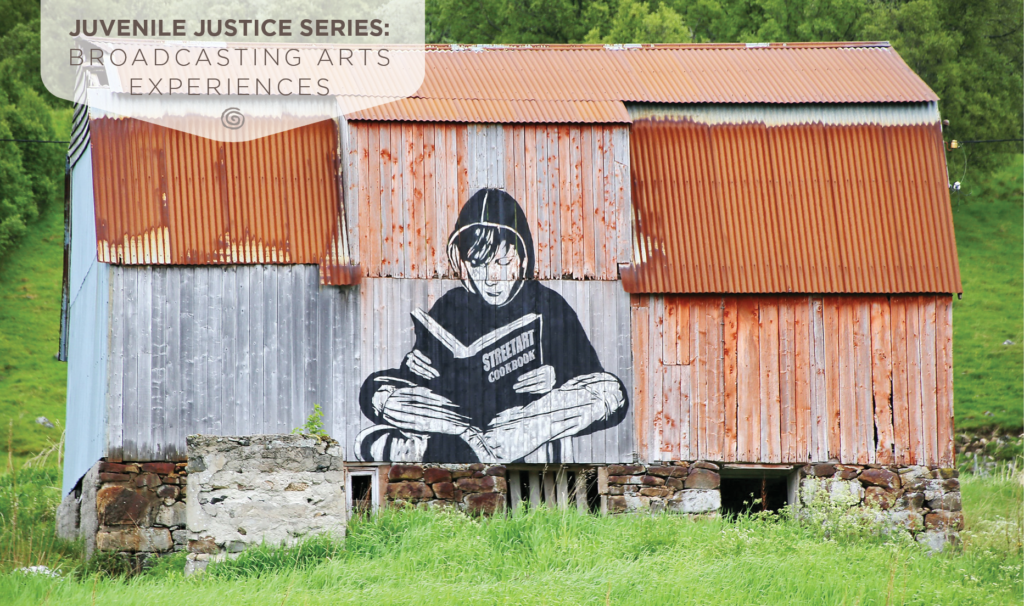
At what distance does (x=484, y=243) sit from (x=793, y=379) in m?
4.40

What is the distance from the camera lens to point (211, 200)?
14.6m

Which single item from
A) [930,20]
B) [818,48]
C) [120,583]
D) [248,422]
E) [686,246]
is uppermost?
[930,20]

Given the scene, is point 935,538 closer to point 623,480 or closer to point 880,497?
point 880,497

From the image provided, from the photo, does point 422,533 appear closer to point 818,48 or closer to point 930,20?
point 818,48

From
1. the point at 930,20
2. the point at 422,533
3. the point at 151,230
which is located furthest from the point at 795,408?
the point at 930,20

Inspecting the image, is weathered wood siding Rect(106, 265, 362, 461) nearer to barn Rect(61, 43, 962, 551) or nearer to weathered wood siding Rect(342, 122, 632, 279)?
barn Rect(61, 43, 962, 551)

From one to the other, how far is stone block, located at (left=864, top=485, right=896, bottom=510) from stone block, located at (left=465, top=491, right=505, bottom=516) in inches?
186

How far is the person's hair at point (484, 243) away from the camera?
14.9 m

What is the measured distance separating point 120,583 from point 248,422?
338 cm

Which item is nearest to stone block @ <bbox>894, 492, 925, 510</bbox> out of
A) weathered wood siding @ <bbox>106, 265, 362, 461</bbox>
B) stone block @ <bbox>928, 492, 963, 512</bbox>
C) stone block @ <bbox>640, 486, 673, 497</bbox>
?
stone block @ <bbox>928, 492, 963, 512</bbox>

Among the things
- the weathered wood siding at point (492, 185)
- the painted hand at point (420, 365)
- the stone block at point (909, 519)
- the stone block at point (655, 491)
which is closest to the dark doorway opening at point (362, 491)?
the painted hand at point (420, 365)

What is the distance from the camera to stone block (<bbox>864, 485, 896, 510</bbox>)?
585 inches

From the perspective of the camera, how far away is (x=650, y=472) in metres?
14.9

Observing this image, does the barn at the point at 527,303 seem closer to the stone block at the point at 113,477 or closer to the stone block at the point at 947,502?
the stone block at the point at 947,502
